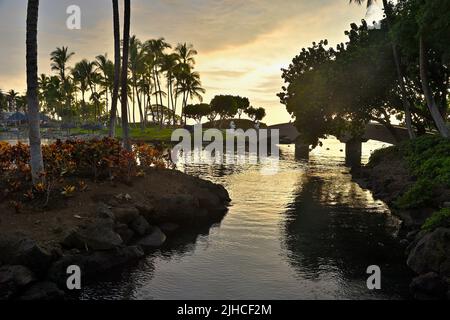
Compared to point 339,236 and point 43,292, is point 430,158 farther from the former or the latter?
point 43,292

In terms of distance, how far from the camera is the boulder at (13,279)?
14.3 metres

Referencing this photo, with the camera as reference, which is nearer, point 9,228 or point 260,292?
point 260,292

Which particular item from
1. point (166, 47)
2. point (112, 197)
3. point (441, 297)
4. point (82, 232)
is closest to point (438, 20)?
point (441, 297)

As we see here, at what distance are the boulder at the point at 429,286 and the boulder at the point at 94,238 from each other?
10.7 metres

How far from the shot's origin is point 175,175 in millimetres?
28906

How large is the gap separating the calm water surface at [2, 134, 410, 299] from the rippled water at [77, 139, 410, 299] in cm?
3

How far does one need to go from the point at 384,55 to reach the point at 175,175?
28.0 m

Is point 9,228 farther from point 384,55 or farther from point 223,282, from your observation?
point 384,55

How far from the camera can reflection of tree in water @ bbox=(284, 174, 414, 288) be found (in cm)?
1820

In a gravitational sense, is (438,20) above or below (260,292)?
above

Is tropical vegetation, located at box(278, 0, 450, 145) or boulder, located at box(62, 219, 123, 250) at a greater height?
A: tropical vegetation, located at box(278, 0, 450, 145)

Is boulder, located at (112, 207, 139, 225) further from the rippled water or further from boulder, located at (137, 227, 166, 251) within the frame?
the rippled water

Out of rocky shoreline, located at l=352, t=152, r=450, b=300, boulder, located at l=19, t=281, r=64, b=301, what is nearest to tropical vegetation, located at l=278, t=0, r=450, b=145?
rocky shoreline, located at l=352, t=152, r=450, b=300

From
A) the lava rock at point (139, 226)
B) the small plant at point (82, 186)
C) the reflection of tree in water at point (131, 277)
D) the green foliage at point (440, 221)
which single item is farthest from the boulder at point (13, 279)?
the green foliage at point (440, 221)
